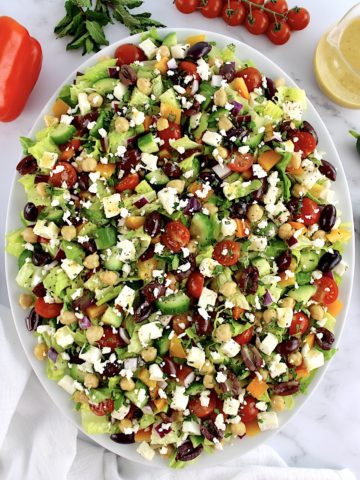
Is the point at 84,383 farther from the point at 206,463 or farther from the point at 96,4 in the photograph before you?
the point at 96,4

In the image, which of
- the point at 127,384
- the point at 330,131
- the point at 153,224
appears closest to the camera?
the point at 153,224

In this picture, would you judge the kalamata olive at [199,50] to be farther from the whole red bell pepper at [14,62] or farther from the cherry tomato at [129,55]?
the whole red bell pepper at [14,62]

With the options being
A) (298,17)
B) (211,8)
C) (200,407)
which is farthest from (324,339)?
(211,8)

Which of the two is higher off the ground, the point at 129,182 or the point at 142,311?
the point at 129,182

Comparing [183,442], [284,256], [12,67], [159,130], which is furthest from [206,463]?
[12,67]

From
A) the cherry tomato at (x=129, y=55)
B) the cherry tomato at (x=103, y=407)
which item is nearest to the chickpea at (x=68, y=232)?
the cherry tomato at (x=103, y=407)

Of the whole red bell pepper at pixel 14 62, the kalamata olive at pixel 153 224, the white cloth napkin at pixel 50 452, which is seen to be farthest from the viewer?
the whole red bell pepper at pixel 14 62

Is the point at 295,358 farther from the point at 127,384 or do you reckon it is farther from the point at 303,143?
the point at 303,143
